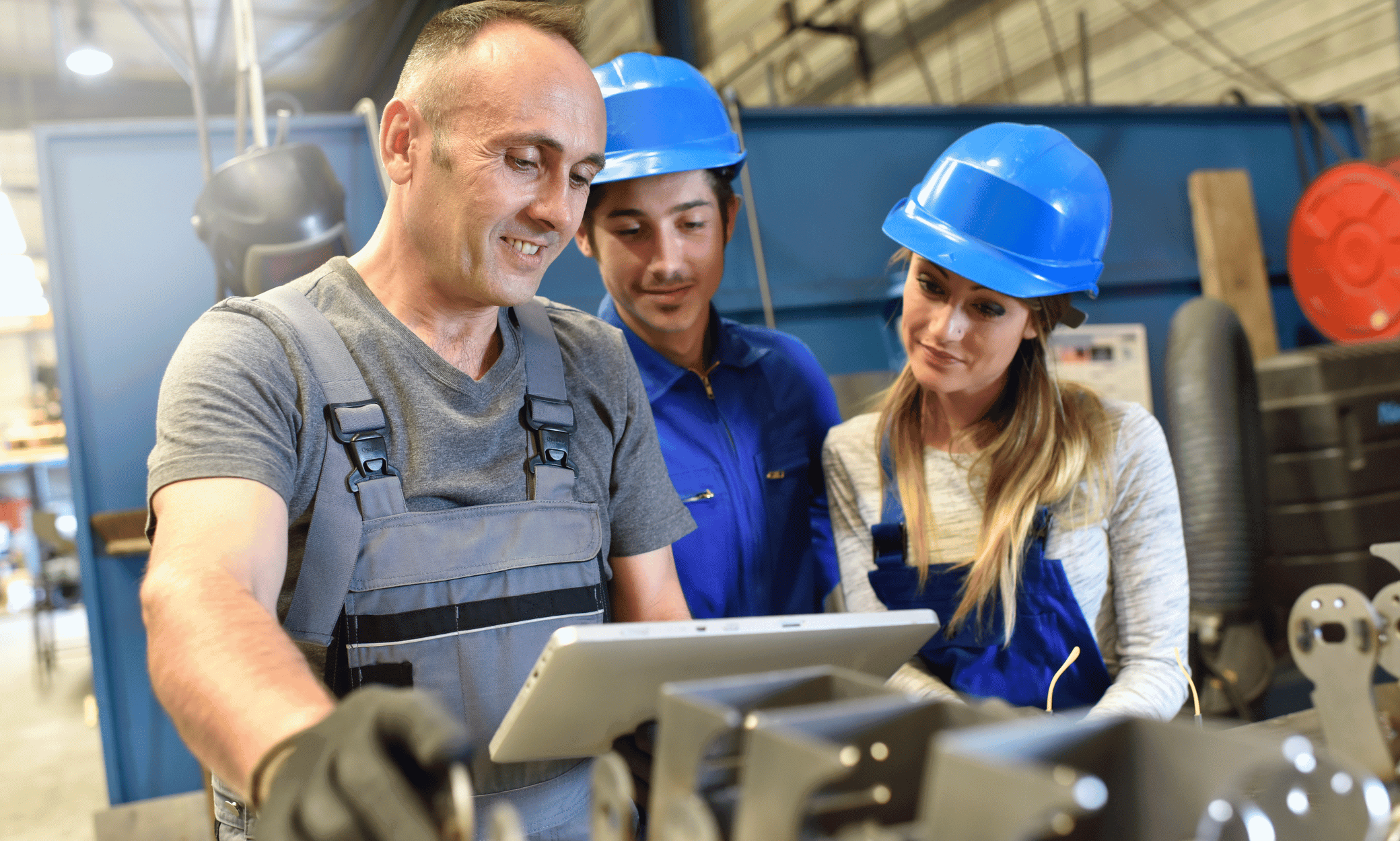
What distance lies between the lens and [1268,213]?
14.7 ft

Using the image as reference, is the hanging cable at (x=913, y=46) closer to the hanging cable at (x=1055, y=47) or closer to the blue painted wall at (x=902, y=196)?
the hanging cable at (x=1055, y=47)

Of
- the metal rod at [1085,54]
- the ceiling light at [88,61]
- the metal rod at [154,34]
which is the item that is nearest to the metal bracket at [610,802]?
the metal rod at [154,34]

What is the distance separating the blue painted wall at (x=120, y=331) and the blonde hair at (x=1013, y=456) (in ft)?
8.11

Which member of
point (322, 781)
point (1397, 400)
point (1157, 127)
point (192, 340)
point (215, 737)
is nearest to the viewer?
point (322, 781)

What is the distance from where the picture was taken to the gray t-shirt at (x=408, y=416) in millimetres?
1004

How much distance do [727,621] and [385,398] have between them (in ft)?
1.94

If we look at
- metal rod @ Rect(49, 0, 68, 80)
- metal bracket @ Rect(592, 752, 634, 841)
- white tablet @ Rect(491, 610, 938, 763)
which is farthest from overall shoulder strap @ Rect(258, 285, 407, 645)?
metal rod @ Rect(49, 0, 68, 80)

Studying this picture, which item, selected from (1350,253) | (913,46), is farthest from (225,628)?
(913,46)

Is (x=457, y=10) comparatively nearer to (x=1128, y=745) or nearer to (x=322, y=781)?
(x=322, y=781)

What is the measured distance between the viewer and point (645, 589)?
4.60 ft

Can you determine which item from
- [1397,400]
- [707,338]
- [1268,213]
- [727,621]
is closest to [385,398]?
[727,621]

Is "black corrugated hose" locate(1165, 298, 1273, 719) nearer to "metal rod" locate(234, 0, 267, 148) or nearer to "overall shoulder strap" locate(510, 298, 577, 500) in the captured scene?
"overall shoulder strap" locate(510, 298, 577, 500)

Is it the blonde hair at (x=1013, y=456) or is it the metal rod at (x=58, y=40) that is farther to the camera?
the metal rod at (x=58, y=40)

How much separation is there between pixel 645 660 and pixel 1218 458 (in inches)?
116
